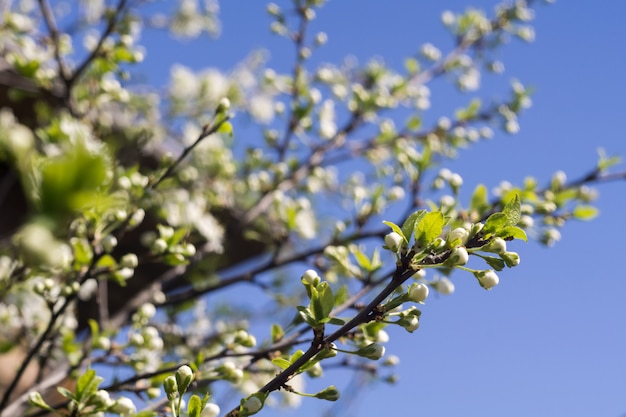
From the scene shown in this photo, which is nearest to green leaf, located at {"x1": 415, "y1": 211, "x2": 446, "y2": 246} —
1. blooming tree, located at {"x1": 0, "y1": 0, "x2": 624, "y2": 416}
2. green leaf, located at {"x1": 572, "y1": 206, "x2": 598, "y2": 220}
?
blooming tree, located at {"x1": 0, "y1": 0, "x2": 624, "y2": 416}

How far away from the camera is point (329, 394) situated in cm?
102

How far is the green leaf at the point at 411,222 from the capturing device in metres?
0.92

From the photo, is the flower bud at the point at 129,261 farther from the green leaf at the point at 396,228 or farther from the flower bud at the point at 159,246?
the green leaf at the point at 396,228

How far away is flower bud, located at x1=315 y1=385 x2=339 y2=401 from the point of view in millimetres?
1015

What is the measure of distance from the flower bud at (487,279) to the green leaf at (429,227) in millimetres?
116

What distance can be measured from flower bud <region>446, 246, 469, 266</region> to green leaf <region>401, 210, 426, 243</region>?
0.22ft

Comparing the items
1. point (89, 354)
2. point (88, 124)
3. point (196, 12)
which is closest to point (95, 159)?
point (89, 354)

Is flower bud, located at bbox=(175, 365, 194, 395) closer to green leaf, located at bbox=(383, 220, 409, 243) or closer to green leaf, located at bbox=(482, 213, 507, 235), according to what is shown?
green leaf, located at bbox=(383, 220, 409, 243)

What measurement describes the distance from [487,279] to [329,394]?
312 millimetres

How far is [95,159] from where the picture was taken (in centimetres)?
42

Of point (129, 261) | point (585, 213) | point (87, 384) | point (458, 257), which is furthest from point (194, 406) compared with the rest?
point (585, 213)

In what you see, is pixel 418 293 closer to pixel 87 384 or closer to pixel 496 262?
pixel 496 262

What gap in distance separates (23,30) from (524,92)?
7.68ft

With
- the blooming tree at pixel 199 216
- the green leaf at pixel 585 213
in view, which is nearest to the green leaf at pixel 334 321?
the blooming tree at pixel 199 216
